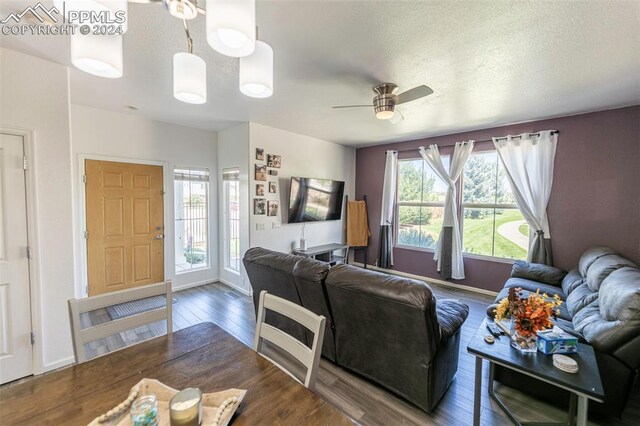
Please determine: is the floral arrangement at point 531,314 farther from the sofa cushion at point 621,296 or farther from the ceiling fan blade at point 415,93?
the ceiling fan blade at point 415,93

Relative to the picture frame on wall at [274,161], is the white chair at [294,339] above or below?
below

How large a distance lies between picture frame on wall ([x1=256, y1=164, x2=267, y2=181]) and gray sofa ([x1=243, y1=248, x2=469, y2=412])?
1966 mm

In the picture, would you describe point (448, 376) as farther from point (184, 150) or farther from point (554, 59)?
point (184, 150)

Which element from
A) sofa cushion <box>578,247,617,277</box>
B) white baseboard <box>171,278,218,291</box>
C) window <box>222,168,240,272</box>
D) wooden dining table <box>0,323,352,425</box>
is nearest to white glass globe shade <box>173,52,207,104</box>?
wooden dining table <box>0,323,352,425</box>

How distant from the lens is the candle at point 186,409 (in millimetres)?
784

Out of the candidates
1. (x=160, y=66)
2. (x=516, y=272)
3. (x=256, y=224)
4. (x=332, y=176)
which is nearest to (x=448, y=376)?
(x=516, y=272)

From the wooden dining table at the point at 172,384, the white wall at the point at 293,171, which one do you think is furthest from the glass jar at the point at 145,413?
the white wall at the point at 293,171

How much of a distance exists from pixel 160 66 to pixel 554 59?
327cm

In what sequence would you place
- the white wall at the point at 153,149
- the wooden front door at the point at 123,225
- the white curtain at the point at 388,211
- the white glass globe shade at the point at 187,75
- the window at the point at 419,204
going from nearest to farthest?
1. the white glass globe shade at the point at 187,75
2. the white wall at the point at 153,149
3. the wooden front door at the point at 123,225
4. the window at the point at 419,204
5. the white curtain at the point at 388,211

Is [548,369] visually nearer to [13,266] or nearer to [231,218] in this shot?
[13,266]

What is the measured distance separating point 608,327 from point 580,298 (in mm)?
845

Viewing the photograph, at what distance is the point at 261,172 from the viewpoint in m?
4.10

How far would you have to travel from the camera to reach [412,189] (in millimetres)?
5168

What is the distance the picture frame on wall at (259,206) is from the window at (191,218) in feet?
3.58
